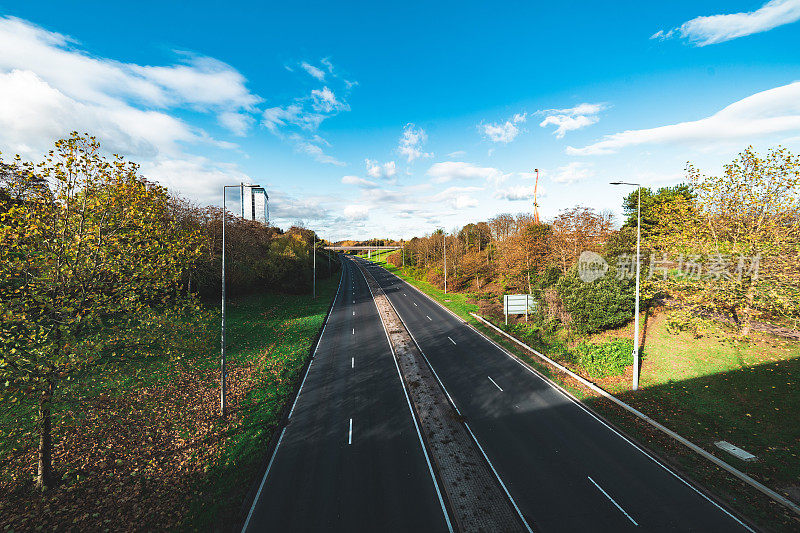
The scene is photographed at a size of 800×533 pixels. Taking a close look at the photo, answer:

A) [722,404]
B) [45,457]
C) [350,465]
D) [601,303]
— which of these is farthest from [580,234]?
[45,457]

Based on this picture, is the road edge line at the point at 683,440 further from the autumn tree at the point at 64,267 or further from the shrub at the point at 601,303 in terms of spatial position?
the autumn tree at the point at 64,267

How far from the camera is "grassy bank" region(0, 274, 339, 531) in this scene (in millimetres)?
9297

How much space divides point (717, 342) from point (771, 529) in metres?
13.0

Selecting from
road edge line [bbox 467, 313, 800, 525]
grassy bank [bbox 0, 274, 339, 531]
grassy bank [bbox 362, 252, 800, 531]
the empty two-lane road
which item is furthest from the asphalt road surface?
grassy bank [bbox 0, 274, 339, 531]

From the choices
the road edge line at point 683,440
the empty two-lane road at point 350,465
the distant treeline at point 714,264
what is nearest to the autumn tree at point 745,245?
the distant treeline at point 714,264

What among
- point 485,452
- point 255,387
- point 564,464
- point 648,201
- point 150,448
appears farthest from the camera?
point 648,201

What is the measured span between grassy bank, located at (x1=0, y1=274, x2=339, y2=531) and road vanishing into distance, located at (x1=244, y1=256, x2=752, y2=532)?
1.45 meters

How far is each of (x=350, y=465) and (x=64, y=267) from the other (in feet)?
38.3

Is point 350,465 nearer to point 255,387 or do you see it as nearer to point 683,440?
point 255,387

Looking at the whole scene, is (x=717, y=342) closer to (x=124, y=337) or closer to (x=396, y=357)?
(x=396, y=357)

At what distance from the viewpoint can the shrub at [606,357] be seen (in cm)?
1905

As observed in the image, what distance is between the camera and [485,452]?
12578 millimetres

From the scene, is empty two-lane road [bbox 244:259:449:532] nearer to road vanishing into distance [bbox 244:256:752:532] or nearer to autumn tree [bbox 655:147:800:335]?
road vanishing into distance [bbox 244:256:752:532]

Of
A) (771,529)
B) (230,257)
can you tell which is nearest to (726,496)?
(771,529)
